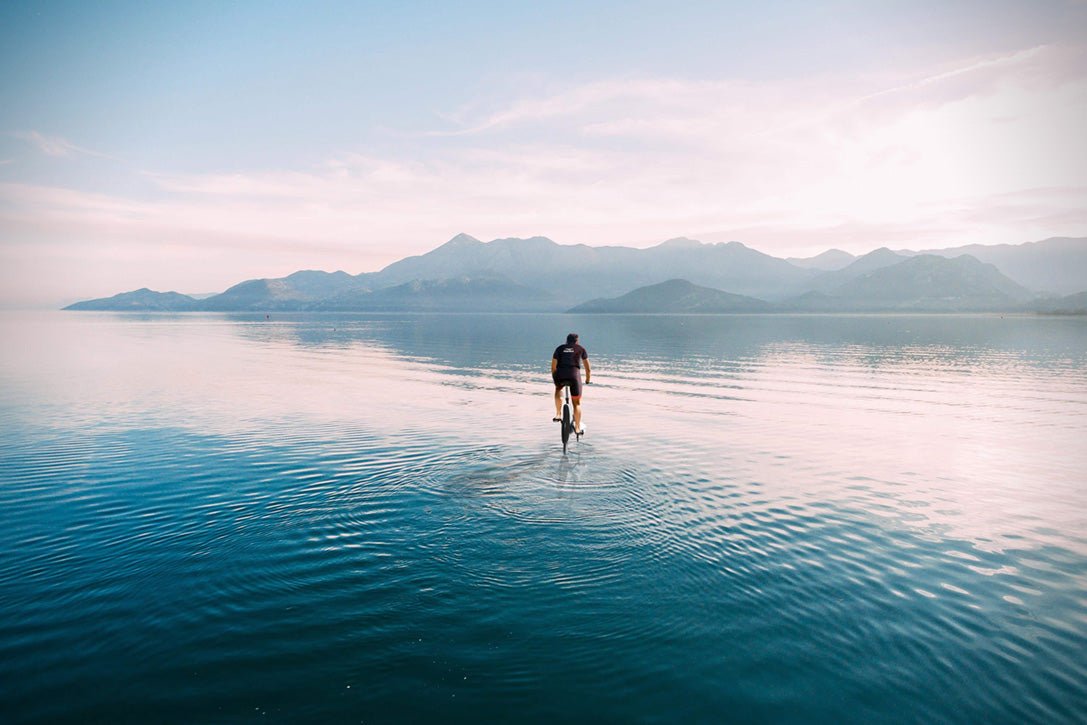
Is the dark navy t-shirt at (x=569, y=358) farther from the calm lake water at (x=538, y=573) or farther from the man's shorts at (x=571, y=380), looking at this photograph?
the calm lake water at (x=538, y=573)

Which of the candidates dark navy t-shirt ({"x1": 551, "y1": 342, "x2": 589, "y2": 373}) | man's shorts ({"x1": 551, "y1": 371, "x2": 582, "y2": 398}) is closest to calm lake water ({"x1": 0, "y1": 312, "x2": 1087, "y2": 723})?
man's shorts ({"x1": 551, "y1": 371, "x2": 582, "y2": 398})

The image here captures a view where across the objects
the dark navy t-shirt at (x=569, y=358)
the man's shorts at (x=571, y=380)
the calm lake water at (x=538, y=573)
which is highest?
the dark navy t-shirt at (x=569, y=358)

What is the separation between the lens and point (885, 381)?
44.8 meters

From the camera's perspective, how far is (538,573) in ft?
33.5

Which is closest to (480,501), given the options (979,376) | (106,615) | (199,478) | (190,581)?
(190,581)

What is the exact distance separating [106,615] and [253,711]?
4.08 meters

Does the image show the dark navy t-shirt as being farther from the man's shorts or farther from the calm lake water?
the calm lake water

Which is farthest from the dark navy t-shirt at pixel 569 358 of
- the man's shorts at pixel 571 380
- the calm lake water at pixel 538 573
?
the calm lake water at pixel 538 573

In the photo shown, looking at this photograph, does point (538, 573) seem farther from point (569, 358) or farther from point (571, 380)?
point (569, 358)

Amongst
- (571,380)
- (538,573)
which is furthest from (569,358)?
(538,573)

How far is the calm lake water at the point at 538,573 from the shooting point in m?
7.27

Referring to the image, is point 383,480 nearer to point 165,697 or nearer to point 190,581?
point 190,581

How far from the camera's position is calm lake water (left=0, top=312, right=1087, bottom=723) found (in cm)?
727

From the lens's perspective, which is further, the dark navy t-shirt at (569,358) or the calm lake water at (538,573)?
the dark navy t-shirt at (569,358)
